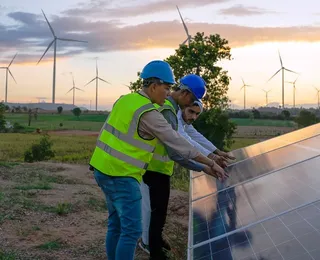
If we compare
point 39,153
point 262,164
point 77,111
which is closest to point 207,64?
point 39,153

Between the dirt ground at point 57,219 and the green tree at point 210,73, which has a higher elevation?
the green tree at point 210,73

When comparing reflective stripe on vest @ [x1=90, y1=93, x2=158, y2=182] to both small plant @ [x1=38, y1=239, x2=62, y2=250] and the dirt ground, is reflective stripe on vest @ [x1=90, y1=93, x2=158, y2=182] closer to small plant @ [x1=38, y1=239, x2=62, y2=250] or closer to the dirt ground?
the dirt ground

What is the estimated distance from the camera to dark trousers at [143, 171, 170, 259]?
5832mm

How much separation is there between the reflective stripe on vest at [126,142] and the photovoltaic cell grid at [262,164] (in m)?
3.35

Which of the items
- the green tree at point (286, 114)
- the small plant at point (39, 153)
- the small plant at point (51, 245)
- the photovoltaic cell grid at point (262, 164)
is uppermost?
the green tree at point (286, 114)

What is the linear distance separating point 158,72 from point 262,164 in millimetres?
4404

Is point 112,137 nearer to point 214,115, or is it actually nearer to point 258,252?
point 258,252

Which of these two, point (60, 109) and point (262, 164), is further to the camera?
point (60, 109)

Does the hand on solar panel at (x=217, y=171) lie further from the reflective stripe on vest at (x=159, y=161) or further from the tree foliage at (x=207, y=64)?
the tree foliage at (x=207, y=64)

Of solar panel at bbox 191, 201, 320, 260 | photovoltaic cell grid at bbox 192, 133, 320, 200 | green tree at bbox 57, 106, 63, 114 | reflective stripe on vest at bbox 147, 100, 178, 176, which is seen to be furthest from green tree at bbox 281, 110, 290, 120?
solar panel at bbox 191, 201, 320, 260

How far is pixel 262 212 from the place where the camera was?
18.5 ft

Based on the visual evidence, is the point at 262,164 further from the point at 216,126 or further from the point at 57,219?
the point at 216,126

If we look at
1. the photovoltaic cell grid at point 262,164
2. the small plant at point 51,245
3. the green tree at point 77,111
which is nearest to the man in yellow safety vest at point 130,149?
the small plant at point 51,245

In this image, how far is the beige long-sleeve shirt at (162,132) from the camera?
4473 millimetres
